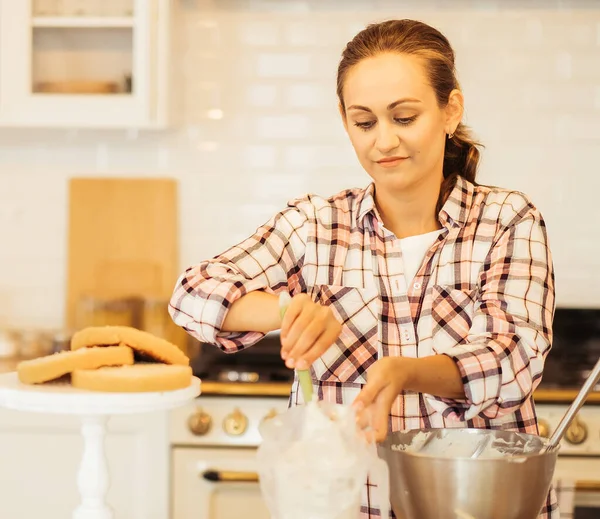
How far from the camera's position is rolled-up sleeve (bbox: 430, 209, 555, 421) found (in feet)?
3.79

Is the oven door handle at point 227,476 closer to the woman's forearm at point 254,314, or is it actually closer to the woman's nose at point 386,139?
the woman's forearm at point 254,314

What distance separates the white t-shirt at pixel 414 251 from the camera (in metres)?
1.47

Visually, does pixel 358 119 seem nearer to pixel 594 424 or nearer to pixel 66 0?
pixel 594 424

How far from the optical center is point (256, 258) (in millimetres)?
1442

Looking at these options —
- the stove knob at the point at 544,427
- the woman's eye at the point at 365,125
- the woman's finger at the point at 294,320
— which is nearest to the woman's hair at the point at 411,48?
the woman's eye at the point at 365,125

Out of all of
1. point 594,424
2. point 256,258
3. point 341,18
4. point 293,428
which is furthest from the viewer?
point 341,18

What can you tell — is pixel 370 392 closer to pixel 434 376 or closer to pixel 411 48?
pixel 434 376

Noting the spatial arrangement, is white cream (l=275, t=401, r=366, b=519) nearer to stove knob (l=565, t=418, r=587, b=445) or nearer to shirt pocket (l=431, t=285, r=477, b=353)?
shirt pocket (l=431, t=285, r=477, b=353)

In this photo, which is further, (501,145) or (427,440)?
(501,145)

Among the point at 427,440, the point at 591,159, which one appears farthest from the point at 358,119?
the point at 591,159

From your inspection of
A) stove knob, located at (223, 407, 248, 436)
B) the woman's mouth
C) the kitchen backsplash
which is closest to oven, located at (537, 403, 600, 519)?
the kitchen backsplash

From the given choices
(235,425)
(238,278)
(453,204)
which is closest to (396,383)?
(238,278)

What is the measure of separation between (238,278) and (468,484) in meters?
0.54

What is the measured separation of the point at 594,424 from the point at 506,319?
1.27 meters
